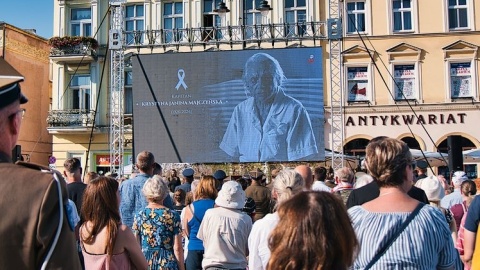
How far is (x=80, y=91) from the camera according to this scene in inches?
1026

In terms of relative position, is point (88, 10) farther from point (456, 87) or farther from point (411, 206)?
point (411, 206)

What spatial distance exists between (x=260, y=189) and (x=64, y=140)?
19361mm

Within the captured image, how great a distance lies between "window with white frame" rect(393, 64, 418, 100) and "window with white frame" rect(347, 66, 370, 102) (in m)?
1.16

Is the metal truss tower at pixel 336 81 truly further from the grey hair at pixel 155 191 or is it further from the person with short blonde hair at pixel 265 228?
the person with short blonde hair at pixel 265 228

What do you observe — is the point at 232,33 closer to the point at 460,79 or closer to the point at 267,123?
the point at 267,123

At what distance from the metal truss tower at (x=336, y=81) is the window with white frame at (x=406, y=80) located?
8.35 feet

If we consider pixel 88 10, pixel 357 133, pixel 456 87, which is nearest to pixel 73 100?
pixel 88 10

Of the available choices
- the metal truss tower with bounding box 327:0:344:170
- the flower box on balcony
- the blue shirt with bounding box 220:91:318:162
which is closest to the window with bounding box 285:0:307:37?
the metal truss tower with bounding box 327:0:344:170

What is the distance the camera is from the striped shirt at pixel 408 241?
121 inches

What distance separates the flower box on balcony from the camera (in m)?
25.0

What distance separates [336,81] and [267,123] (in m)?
4.34

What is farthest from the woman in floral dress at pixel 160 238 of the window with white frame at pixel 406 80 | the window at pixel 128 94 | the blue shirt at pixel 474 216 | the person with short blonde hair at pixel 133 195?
the window at pixel 128 94

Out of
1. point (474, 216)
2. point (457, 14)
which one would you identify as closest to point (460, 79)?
point (457, 14)

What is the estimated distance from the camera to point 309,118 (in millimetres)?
20641
